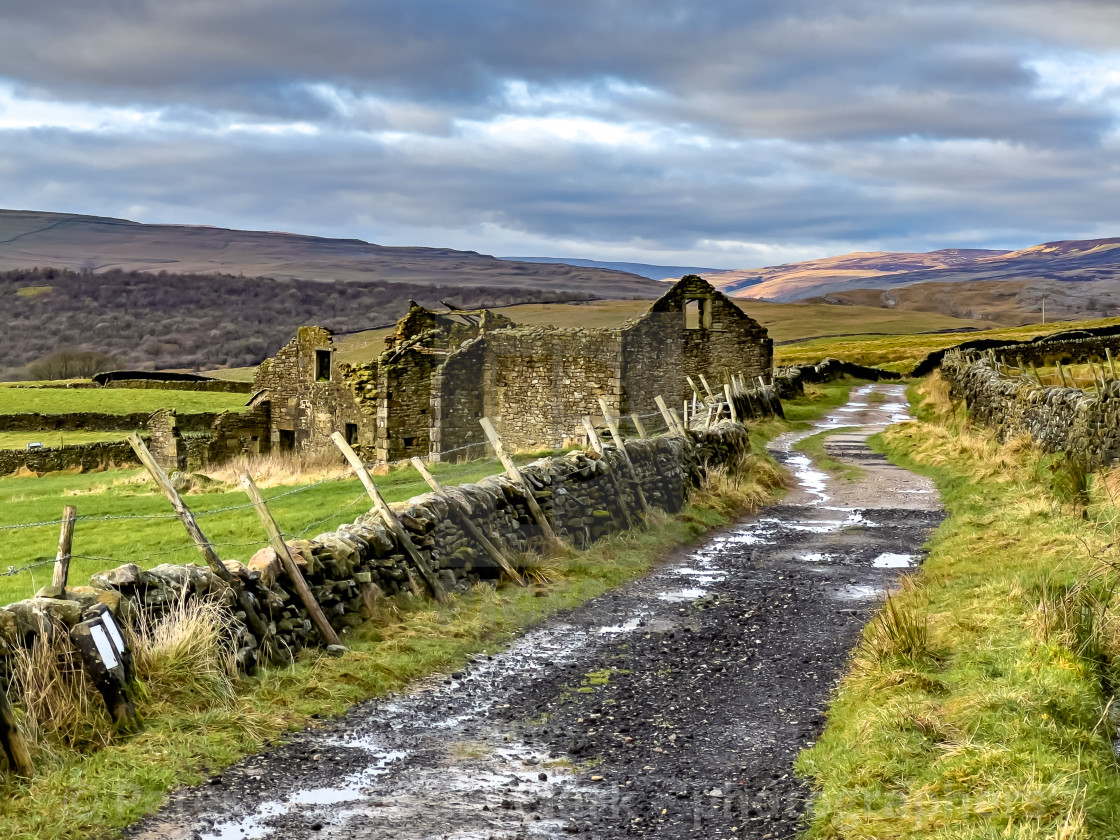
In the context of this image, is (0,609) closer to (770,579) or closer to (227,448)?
(770,579)

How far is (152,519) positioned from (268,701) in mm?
14315

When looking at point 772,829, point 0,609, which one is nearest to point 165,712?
point 0,609

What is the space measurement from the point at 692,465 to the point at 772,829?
40.2ft

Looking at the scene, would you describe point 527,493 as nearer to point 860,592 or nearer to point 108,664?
point 860,592

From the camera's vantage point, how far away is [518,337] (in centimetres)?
3128

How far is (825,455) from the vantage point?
25562 mm

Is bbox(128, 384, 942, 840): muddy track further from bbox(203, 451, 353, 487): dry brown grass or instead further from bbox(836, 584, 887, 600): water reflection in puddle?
bbox(203, 451, 353, 487): dry brown grass

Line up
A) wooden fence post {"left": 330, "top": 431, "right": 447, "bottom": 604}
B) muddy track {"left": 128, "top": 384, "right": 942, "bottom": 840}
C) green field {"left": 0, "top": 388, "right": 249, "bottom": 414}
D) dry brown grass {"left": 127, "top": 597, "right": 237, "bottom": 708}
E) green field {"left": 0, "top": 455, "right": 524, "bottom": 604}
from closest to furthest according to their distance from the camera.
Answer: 1. muddy track {"left": 128, "top": 384, "right": 942, "bottom": 840}
2. dry brown grass {"left": 127, "top": 597, "right": 237, "bottom": 708}
3. wooden fence post {"left": 330, "top": 431, "right": 447, "bottom": 604}
4. green field {"left": 0, "top": 455, "right": 524, "bottom": 604}
5. green field {"left": 0, "top": 388, "right": 249, "bottom": 414}

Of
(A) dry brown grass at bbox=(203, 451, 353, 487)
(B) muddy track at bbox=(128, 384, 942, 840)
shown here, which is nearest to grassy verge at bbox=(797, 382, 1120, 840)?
(B) muddy track at bbox=(128, 384, 942, 840)

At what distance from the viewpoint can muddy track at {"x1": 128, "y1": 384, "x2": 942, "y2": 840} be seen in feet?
19.9

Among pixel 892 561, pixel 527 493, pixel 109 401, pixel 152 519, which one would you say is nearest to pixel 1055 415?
pixel 892 561

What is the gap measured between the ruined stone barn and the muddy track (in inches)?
707

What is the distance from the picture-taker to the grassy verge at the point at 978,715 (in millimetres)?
5285

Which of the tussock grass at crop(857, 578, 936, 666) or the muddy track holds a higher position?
the tussock grass at crop(857, 578, 936, 666)
